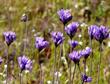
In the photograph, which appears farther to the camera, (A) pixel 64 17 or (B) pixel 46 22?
(B) pixel 46 22

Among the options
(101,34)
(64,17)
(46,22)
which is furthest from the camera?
(46,22)

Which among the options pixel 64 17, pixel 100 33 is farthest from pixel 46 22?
pixel 100 33

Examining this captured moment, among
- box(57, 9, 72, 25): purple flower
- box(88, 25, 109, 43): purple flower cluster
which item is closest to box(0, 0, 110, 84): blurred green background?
box(57, 9, 72, 25): purple flower

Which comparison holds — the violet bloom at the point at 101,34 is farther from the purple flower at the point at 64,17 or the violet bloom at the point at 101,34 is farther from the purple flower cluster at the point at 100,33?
the purple flower at the point at 64,17

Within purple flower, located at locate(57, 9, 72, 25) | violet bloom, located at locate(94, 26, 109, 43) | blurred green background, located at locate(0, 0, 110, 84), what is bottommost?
blurred green background, located at locate(0, 0, 110, 84)

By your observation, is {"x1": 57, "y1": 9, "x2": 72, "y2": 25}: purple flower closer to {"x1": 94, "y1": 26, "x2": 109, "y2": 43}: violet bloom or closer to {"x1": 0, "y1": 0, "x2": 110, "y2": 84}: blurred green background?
{"x1": 94, "y1": 26, "x2": 109, "y2": 43}: violet bloom

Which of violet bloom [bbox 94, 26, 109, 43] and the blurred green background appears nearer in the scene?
violet bloom [bbox 94, 26, 109, 43]

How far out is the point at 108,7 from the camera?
4.54 m

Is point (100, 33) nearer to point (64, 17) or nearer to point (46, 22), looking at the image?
point (64, 17)

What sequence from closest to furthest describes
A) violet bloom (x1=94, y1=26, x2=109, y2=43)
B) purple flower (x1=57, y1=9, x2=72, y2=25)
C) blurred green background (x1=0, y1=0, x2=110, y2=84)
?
1. violet bloom (x1=94, y1=26, x2=109, y2=43)
2. purple flower (x1=57, y1=9, x2=72, y2=25)
3. blurred green background (x1=0, y1=0, x2=110, y2=84)

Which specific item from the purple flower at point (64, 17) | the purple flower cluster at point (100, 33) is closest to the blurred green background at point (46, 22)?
the purple flower at point (64, 17)

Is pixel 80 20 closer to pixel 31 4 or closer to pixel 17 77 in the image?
pixel 31 4

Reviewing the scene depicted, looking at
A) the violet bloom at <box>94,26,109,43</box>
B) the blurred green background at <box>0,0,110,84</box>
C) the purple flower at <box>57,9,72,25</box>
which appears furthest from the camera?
the blurred green background at <box>0,0,110,84</box>

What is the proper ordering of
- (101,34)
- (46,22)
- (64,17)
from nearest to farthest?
(101,34), (64,17), (46,22)
